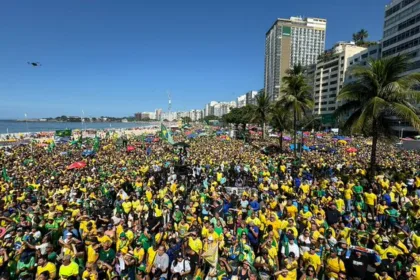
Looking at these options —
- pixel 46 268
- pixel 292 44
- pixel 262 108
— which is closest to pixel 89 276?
pixel 46 268

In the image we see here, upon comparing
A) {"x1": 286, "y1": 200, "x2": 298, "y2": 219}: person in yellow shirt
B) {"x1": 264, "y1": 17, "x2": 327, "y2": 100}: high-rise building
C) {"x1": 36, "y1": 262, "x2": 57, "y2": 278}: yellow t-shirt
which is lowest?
{"x1": 36, "y1": 262, "x2": 57, "y2": 278}: yellow t-shirt

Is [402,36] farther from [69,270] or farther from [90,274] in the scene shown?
[69,270]

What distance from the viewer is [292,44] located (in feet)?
453

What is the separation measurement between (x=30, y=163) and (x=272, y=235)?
23055 millimetres

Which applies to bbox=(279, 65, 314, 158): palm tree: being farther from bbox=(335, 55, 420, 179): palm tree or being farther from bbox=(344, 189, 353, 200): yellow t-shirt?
bbox=(344, 189, 353, 200): yellow t-shirt

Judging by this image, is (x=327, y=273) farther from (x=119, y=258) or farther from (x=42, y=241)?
(x=42, y=241)

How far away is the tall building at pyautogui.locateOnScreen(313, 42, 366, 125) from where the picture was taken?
256 feet

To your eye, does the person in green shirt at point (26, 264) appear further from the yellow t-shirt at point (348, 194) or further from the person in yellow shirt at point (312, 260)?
the yellow t-shirt at point (348, 194)

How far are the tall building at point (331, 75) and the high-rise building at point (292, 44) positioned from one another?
129 ft

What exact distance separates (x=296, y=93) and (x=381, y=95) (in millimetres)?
10518

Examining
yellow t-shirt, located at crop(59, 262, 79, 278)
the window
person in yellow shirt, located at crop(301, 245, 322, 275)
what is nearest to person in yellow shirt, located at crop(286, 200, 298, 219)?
person in yellow shirt, located at crop(301, 245, 322, 275)

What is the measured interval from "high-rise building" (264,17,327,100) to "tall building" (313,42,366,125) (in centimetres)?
3935

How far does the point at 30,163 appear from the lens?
71.5 ft

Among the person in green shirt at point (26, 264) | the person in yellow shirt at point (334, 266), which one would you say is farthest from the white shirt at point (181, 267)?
the person in green shirt at point (26, 264)
